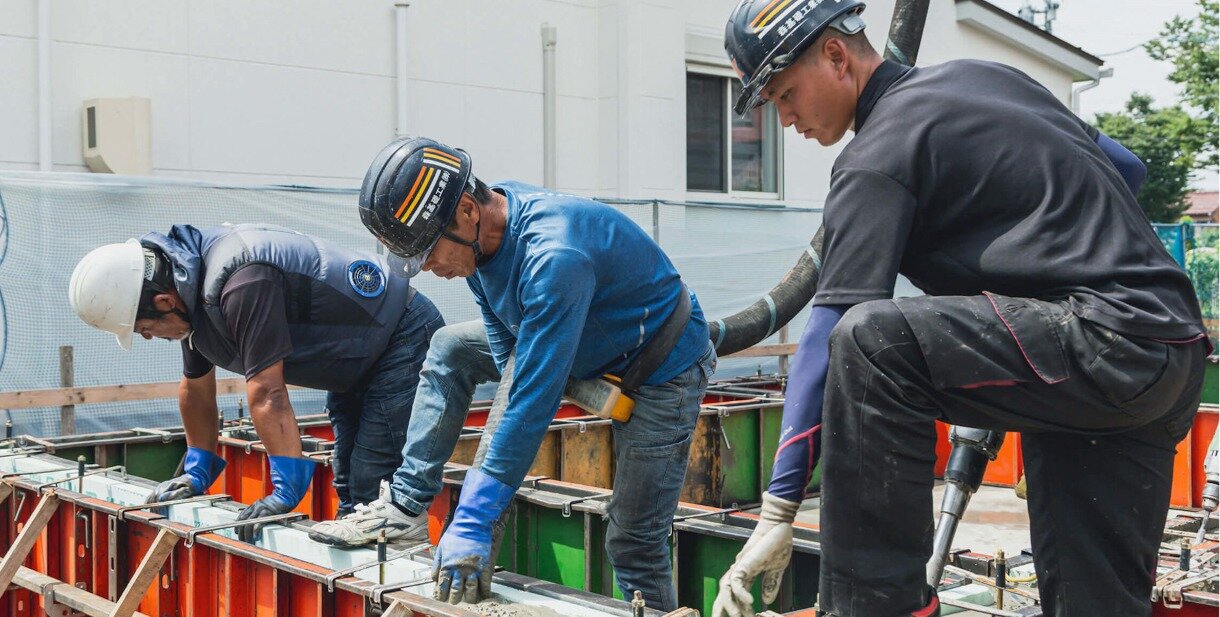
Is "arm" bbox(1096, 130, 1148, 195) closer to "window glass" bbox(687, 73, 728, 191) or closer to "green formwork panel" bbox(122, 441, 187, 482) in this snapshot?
"green formwork panel" bbox(122, 441, 187, 482)

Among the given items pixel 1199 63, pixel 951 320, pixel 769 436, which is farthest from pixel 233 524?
pixel 1199 63

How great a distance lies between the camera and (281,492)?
A: 184 inches

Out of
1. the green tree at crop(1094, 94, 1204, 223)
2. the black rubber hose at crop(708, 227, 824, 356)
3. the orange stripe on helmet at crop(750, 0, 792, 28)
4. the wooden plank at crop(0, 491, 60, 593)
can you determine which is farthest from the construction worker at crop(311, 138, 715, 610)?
the green tree at crop(1094, 94, 1204, 223)

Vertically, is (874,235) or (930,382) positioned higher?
(874,235)

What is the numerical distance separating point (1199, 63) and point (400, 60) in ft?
102

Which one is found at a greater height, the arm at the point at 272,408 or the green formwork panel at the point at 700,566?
the arm at the point at 272,408

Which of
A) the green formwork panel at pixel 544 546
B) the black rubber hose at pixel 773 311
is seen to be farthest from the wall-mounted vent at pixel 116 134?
the black rubber hose at pixel 773 311

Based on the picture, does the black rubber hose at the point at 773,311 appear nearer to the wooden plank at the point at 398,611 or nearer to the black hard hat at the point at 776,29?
the wooden plank at the point at 398,611

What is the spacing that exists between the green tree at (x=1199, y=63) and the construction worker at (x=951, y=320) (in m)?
35.7

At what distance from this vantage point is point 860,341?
89.1 inches

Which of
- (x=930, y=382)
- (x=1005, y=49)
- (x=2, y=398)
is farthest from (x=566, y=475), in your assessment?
(x=1005, y=49)

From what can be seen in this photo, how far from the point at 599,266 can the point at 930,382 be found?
5.15 feet

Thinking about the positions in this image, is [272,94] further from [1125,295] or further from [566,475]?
[1125,295]

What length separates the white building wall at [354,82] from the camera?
367 inches
